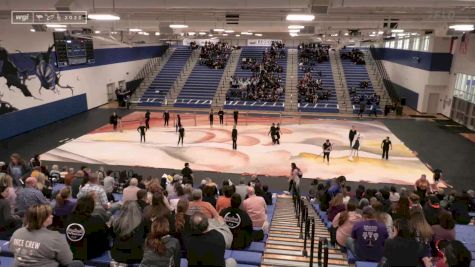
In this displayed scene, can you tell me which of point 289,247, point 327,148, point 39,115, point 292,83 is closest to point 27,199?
point 289,247

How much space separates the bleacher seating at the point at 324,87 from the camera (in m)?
28.6

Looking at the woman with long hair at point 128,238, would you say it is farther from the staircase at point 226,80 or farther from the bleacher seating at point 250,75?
the staircase at point 226,80

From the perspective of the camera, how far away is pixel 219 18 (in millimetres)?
15086

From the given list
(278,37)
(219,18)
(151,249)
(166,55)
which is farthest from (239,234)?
(166,55)

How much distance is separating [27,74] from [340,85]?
23.1m

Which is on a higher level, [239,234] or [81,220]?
[81,220]

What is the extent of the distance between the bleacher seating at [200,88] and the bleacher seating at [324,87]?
7.20m

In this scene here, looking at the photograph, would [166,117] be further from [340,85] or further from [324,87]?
[340,85]

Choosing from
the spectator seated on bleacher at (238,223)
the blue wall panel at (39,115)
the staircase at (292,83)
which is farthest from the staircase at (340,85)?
the spectator seated on bleacher at (238,223)

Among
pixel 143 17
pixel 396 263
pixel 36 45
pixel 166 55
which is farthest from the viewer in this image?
pixel 166 55

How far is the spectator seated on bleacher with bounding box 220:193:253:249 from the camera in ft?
17.6

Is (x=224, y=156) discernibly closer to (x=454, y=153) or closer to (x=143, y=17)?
(x=143, y=17)

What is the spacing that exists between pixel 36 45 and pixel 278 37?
67.5 feet

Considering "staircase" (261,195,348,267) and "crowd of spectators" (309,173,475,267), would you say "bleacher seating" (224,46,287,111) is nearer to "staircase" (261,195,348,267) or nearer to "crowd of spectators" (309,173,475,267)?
"staircase" (261,195,348,267)
